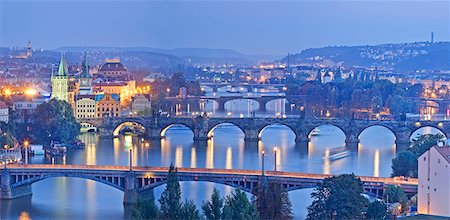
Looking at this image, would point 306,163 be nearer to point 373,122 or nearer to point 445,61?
point 373,122

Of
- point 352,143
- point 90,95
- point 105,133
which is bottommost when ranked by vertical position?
point 352,143

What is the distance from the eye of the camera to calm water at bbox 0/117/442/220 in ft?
38.6

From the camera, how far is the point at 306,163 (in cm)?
1562

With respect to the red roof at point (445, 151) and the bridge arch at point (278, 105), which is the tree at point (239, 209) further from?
the bridge arch at point (278, 105)

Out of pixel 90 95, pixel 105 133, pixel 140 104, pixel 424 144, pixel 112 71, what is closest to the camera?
pixel 424 144

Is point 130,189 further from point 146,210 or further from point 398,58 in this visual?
point 398,58

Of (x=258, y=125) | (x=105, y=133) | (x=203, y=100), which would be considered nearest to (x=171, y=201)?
(x=258, y=125)

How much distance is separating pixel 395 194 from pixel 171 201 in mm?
2743

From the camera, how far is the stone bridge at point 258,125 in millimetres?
19938

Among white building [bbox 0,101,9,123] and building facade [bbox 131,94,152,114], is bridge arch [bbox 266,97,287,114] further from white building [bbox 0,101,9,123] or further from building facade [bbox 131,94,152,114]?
white building [bbox 0,101,9,123]

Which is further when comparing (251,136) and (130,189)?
(251,136)

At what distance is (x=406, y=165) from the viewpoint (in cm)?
1280

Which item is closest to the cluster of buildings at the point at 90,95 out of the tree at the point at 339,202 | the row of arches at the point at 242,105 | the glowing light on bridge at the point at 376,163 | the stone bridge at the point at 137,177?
the row of arches at the point at 242,105

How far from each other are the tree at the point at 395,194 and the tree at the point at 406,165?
1.78m
